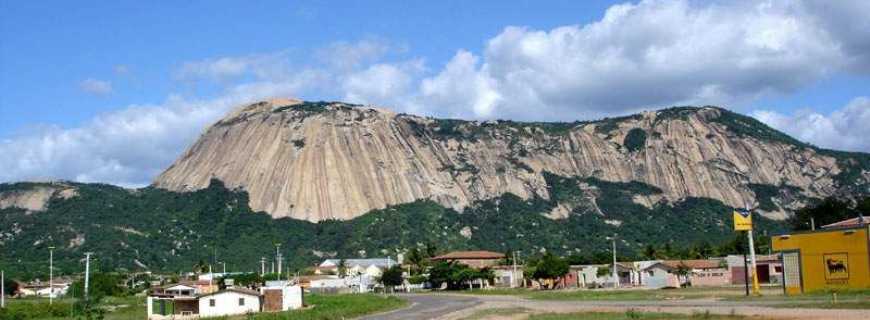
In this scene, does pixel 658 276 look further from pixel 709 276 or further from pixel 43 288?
pixel 43 288

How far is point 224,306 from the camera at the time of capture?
76.1 metres

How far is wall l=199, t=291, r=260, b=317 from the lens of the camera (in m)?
75.3

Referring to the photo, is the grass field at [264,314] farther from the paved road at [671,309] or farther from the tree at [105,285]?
the tree at [105,285]

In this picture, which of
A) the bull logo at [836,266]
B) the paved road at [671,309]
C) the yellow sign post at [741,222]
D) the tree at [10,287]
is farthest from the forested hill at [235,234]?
the bull logo at [836,266]

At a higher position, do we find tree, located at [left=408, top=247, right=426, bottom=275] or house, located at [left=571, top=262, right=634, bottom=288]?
tree, located at [left=408, top=247, right=426, bottom=275]

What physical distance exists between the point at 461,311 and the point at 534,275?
53.9 meters

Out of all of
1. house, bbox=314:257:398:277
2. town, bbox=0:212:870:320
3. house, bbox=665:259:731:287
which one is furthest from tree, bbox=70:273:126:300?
house, bbox=665:259:731:287

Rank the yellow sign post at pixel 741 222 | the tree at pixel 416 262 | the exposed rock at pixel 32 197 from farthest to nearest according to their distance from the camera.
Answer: the exposed rock at pixel 32 197 < the tree at pixel 416 262 < the yellow sign post at pixel 741 222

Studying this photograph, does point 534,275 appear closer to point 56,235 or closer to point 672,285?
point 672,285

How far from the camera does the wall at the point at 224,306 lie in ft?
247

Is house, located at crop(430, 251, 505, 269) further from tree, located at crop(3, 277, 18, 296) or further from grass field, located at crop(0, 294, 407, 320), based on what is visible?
grass field, located at crop(0, 294, 407, 320)

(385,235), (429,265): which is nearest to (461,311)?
(429,265)

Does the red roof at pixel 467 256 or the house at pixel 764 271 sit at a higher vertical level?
the red roof at pixel 467 256

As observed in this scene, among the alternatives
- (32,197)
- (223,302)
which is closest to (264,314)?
(223,302)
